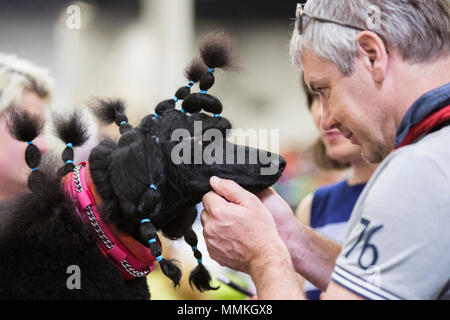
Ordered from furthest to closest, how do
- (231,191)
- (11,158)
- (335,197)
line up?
(335,197), (11,158), (231,191)

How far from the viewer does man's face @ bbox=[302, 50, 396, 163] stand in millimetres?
1144

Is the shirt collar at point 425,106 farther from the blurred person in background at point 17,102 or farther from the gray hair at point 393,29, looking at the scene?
the blurred person in background at point 17,102

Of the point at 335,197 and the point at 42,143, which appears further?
the point at 335,197

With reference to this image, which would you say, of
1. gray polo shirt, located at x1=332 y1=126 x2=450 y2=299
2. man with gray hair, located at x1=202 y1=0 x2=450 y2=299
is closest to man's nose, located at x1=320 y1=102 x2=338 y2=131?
man with gray hair, located at x1=202 y1=0 x2=450 y2=299

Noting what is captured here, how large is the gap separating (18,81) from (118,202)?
1.07 meters

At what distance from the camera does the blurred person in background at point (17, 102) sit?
5.35ft

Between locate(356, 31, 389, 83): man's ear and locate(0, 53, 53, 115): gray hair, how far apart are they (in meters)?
1.48

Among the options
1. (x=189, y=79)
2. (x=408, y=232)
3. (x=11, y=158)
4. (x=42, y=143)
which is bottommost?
(x=11, y=158)

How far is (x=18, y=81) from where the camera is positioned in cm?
→ 211

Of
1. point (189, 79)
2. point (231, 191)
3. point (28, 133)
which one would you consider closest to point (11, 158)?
point (28, 133)
